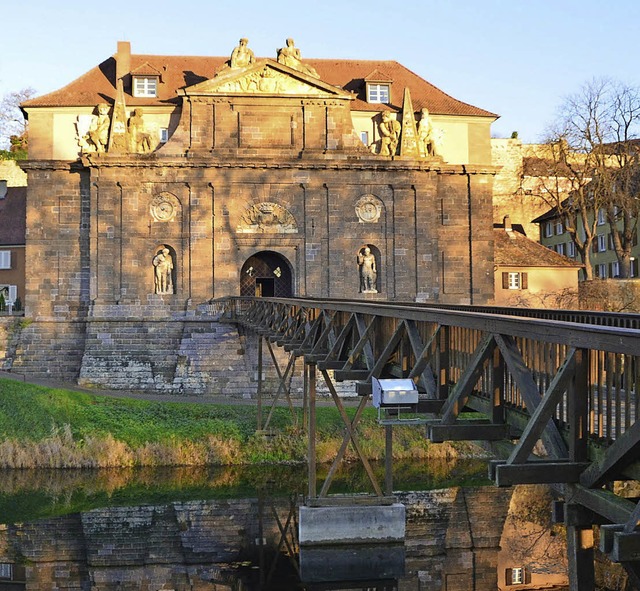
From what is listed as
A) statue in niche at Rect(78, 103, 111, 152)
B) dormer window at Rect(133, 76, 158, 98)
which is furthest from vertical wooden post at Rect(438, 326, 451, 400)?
dormer window at Rect(133, 76, 158, 98)

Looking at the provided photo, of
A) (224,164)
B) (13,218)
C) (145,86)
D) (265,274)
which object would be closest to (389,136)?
(224,164)

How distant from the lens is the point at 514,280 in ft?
147

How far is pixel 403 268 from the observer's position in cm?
3897

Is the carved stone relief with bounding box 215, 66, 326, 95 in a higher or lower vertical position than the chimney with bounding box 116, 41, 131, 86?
lower

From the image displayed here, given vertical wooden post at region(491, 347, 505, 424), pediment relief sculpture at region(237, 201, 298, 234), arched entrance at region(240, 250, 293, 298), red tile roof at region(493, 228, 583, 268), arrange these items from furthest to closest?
red tile roof at region(493, 228, 583, 268)
arched entrance at region(240, 250, 293, 298)
pediment relief sculpture at region(237, 201, 298, 234)
vertical wooden post at region(491, 347, 505, 424)

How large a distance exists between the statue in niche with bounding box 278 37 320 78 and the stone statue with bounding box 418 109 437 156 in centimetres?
497

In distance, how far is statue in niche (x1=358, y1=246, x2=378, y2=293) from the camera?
38.7 meters

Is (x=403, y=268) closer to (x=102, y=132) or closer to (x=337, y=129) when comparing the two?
(x=337, y=129)

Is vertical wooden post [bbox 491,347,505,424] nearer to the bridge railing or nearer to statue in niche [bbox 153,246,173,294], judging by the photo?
the bridge railing

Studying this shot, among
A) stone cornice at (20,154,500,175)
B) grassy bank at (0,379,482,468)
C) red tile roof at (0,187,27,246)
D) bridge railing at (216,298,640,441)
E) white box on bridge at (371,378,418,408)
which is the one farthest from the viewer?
red tile roof at (0,187,27,246)

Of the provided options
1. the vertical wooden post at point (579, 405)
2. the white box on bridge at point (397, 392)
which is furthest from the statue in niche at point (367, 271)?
the vertical wooden post at point (579, 405)

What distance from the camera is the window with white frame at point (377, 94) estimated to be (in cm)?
4109

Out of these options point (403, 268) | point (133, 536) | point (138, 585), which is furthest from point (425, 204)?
point (138, 585)

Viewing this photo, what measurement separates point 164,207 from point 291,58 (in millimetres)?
7892
